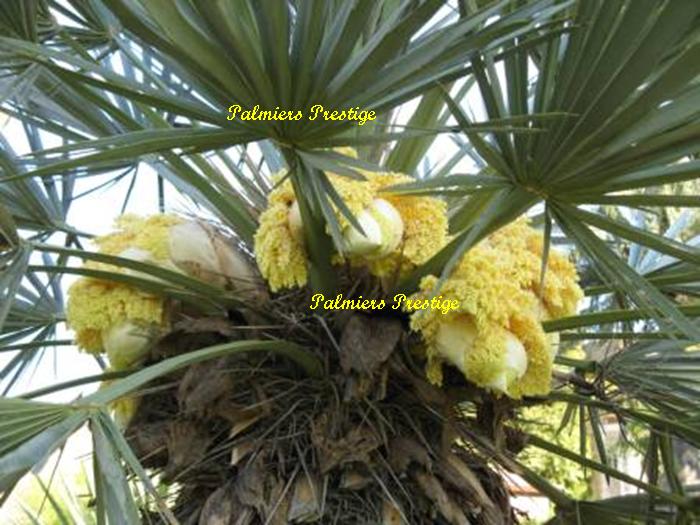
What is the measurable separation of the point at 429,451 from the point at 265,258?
39cm

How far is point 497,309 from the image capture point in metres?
1.15

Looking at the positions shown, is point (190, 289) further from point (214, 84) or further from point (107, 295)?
point (214, 84)

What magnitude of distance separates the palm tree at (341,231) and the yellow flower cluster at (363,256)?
2 cm

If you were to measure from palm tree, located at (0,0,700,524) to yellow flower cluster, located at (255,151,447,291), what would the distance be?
0.02 metres

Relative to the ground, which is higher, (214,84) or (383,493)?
(214,84)

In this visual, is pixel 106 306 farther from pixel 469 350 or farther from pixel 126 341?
pixel 469 350

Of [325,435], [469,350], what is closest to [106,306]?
[325,435]

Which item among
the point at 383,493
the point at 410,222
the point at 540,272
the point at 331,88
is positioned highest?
the point at 331,88

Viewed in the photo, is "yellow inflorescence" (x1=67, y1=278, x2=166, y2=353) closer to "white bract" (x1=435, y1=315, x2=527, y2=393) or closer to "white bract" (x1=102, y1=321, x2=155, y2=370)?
"white bract" (x1=102, y1=321, x2=155, y2=370)

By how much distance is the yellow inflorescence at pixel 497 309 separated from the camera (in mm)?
1147

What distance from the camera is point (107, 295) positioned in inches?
52.9

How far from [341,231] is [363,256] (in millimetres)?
58

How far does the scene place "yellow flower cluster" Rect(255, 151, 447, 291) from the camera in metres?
1.21

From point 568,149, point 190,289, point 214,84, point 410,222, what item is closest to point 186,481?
point 190,289
